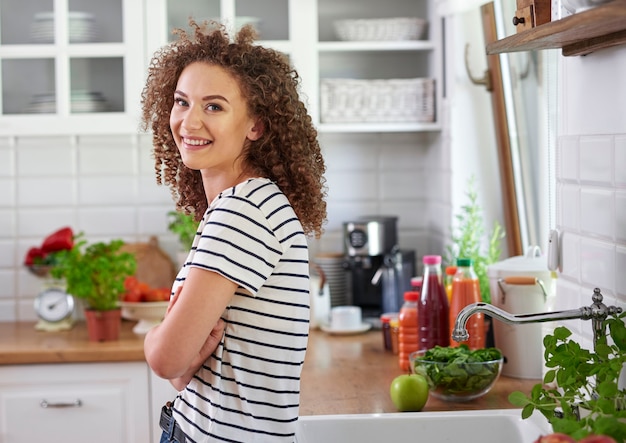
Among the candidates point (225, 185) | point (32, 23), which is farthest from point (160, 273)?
point (225, 185)

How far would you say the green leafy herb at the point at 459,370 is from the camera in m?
2.17

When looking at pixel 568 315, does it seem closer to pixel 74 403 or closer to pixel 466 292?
pixel 466 292

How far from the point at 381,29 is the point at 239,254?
78.0 inches

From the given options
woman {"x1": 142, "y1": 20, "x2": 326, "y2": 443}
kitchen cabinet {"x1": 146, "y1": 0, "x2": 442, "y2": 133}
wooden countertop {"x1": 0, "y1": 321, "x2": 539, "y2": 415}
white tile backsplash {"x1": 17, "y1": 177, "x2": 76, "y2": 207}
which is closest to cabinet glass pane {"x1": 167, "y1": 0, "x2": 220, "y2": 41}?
kitchen cabinet {"x1": 146, "y1": 0, "x2": 442, "y2": 133}

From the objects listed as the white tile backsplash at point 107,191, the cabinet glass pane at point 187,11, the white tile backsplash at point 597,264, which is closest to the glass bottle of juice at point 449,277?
the white tile backsplash at point 597,264

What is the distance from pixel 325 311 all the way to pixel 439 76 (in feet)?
2.96

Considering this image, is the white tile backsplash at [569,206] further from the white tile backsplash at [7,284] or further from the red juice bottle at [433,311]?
the white tile backsplash at [7,284]

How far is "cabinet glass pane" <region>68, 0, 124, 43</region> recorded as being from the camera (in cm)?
328

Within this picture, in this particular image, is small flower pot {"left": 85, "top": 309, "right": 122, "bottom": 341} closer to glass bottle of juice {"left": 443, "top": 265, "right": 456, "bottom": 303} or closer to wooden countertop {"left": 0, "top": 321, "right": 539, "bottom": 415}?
wooden countertop {"left": 0, "top": 321, "right": 539, "bottom": 415}

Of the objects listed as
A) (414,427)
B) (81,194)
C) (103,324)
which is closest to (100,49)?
(81,194)

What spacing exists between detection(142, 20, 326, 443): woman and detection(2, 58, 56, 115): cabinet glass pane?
163cm

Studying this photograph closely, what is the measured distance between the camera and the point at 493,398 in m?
2.23

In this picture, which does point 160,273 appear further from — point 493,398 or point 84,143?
point 493,398

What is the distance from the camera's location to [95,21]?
3289 millimetres
